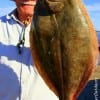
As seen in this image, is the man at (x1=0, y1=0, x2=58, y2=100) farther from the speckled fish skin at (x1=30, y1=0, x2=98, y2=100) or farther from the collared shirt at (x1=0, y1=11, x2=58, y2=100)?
the speckled fish skin at (x1=30, y1=0, x2=98, y2=100)

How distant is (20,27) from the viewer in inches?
179

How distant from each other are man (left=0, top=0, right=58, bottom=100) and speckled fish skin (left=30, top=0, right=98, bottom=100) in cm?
81

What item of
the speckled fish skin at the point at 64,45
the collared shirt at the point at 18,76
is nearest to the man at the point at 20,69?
the collared shirt at the point at 18,76

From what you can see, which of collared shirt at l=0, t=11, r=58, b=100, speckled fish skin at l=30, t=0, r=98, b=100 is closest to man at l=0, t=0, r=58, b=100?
collared shirt at l=0, t=11, r=58, b=100

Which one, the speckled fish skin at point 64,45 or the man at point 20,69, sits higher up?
the speckled fish skin at point 64,45

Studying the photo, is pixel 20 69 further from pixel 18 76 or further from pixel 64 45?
pixel 64 45

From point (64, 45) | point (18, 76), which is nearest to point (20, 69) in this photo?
point (18, 76)

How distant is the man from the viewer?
4438 millimetres

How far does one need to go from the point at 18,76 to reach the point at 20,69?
0.23 feet

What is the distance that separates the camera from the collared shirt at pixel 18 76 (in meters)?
4.44

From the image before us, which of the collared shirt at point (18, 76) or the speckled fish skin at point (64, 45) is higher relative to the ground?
the speckled fish skin at point (64, 45)

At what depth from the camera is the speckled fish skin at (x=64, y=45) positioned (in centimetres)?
346

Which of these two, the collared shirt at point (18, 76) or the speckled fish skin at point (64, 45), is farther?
the collared shirt at point (18, 76)

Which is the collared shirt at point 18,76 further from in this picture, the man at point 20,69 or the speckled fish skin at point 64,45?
the speckled fish skin at point 64,45
